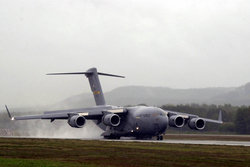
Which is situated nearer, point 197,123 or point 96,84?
point 197,123

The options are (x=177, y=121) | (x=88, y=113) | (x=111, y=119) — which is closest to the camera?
(x=111, y=119)

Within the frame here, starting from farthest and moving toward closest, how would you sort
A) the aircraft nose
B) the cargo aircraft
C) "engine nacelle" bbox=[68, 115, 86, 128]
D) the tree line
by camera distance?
the tree line, "engine nacelle" bbox=[68, 115, 86, 128], the cargo aircraft, the aircraft nose

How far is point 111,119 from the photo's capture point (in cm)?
4797

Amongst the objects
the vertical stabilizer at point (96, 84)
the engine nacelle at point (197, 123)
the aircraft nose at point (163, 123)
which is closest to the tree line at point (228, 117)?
the engine nacelle at point (197, 123)

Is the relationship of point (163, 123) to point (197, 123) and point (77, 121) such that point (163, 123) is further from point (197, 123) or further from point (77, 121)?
point (77, 121)

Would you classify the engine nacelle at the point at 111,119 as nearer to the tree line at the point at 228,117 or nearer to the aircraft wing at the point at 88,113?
the aircraft wing at the point at 88,113

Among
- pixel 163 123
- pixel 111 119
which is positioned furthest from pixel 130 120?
pixel 163 123

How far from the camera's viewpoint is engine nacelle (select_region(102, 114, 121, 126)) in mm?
47781

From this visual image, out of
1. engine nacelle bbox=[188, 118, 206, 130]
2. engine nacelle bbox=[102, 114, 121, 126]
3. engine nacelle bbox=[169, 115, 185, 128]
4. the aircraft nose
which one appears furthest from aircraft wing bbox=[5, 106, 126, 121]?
engine nacelle bbox=[188, 118, 206, 130]

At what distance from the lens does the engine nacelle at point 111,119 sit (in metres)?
47.8

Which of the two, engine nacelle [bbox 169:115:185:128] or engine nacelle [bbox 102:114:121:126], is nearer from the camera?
engine nacelle [bbox 102:114:121:126]

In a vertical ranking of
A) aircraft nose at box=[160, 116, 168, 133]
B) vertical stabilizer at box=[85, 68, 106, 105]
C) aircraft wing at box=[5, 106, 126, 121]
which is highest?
vertical stabilizer at box=[85, 68, 106, 105]

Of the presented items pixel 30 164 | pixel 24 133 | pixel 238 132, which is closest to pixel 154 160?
pixel 30 164

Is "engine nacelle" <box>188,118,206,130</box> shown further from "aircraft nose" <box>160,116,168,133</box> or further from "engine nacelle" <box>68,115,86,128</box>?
"engine nacelle" <box>68,115,86,128</box>
